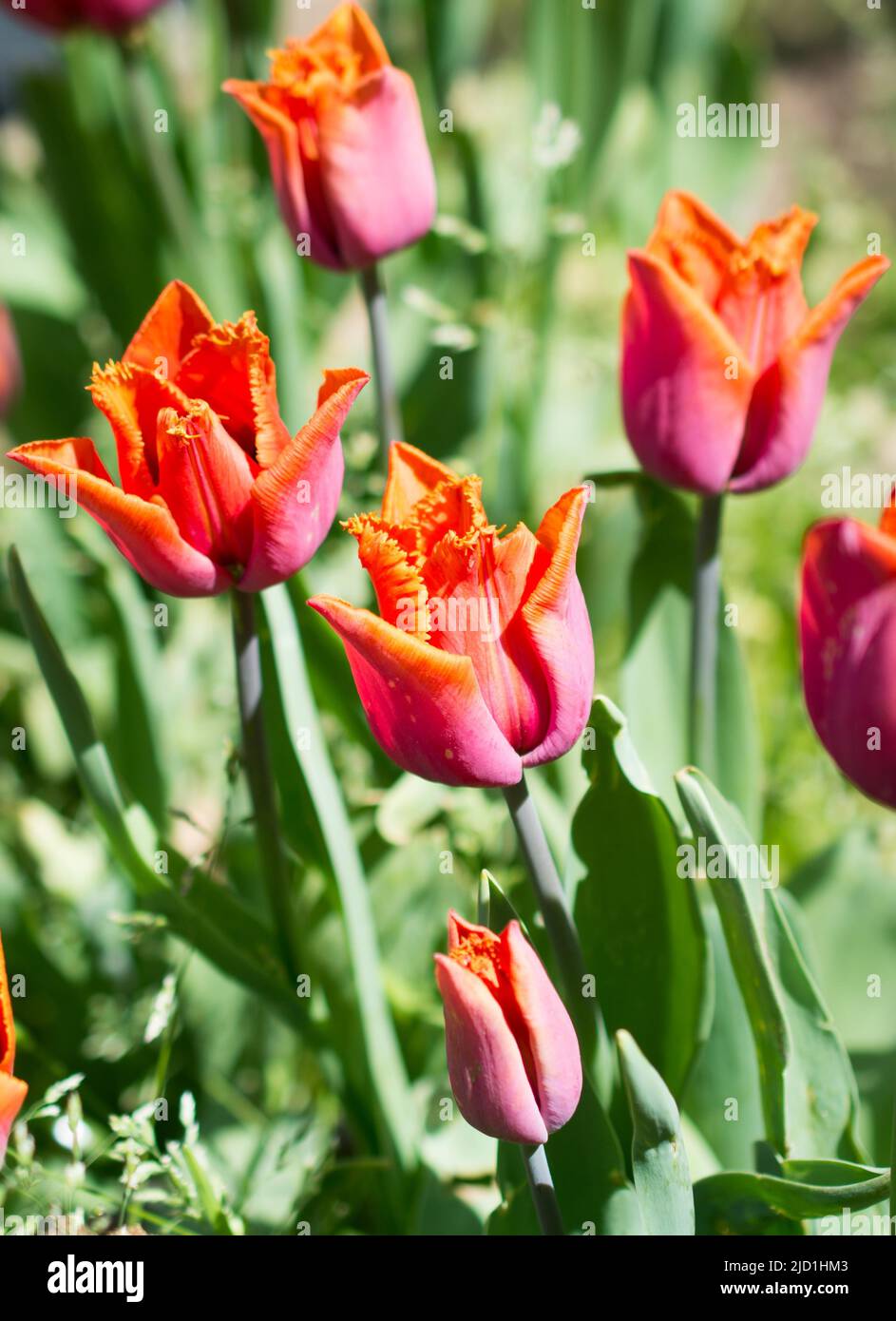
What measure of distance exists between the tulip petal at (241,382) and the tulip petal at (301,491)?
0.02m

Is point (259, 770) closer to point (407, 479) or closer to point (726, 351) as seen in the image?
point (407, 479)

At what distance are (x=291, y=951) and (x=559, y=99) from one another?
1.11 metres

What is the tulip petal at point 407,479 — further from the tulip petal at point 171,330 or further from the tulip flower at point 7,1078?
the tulip flower at point 7,1078

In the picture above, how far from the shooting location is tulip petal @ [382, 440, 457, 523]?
56 centimetres

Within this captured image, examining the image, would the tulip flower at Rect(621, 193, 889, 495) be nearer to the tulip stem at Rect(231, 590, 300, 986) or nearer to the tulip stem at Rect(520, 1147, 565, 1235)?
the tulip stem at Rect(231, 590, 300, 986)

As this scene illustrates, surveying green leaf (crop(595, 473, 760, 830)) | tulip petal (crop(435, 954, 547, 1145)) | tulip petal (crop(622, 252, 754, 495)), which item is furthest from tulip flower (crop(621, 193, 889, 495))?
tulip petal (crop(435, 954, 547, 1145))

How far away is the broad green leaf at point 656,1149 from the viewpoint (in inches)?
20.0

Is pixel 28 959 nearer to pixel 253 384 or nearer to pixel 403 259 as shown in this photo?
pixel 253 384

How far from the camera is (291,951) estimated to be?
747 millimetres

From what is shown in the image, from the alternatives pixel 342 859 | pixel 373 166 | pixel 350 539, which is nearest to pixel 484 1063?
pixel 342 859

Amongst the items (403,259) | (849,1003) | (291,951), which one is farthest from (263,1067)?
(403,259)

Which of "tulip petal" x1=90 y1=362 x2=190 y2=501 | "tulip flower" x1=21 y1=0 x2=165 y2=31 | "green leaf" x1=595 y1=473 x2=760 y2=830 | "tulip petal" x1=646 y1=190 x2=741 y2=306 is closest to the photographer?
"tulip petal" x1=90 y1=362 x2=190 y2=501

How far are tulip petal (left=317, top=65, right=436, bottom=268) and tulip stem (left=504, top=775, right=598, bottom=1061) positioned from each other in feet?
1.20
